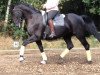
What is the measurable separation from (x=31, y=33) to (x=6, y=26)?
23.3ft

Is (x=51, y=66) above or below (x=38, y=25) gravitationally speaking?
below

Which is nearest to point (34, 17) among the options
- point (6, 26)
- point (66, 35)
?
point (66, 35)

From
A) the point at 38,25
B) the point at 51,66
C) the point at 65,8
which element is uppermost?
A: the point at 38,25

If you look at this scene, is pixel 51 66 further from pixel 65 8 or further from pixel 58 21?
pixel 65 8

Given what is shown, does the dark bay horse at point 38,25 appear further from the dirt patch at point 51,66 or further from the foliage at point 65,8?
the foliage at point 65,8

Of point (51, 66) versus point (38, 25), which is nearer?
point (51, 66)

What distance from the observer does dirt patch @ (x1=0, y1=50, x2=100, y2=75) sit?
10617 mm

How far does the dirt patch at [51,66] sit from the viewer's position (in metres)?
10.6

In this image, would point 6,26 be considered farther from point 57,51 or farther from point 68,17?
point 68,17

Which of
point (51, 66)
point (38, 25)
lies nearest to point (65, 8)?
point (38, 25)

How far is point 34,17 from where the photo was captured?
1202 cm

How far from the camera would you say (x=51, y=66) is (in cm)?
1156

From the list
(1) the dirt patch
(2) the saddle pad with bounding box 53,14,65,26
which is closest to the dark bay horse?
(2) the saddle pad with bounding box 53,14,65,26

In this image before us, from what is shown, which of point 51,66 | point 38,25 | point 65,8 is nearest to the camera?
point 51,66
